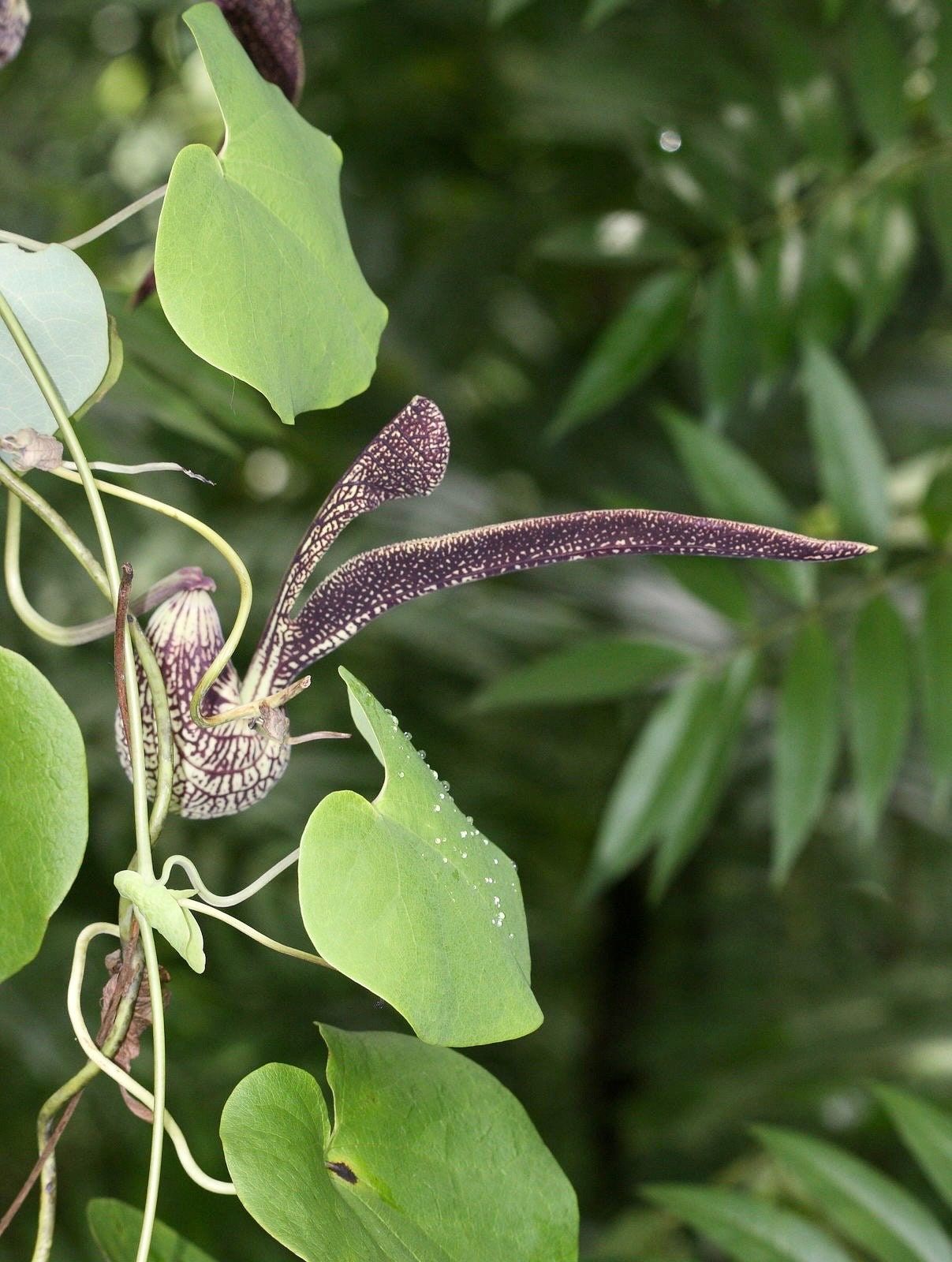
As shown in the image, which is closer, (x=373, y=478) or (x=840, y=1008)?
(x=373, y=478)

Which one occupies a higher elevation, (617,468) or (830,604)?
(830,604)

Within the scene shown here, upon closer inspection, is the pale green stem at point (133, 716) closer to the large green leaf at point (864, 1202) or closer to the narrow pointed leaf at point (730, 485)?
the large green leaf at point (864, 1202)

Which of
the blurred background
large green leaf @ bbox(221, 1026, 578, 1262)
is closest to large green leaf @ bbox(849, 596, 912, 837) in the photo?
the blurred background

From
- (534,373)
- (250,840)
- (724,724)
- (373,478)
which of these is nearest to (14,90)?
(534,373)

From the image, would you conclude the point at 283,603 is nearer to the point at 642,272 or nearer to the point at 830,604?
the point at 830,604

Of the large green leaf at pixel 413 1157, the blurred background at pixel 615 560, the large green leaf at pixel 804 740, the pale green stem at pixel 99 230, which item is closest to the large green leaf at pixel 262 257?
the pale green stem at pixel 99 230

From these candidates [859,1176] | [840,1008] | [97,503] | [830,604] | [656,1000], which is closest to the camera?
[97,503]

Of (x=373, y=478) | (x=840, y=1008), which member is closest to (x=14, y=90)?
(x=373, y=478)

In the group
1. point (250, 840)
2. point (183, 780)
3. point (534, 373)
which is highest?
point (183, 780)

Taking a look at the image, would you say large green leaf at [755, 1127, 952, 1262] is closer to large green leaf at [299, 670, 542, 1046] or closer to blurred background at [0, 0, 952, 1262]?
blurred background at [0, 0, 952, 1262]

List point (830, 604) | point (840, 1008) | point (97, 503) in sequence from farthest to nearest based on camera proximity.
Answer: point (840, 1008) → point (830, 604) → point (97, 503)
